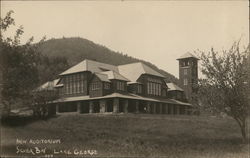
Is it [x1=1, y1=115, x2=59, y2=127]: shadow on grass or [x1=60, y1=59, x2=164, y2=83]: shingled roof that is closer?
[x1=1, y1=115, x2=59, y2=127]: shadow on grass

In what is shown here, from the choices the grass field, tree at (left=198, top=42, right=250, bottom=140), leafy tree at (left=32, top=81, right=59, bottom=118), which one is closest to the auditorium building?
leafy tree at (left=32, top=81, right=59, bottom=118)

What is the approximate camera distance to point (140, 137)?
25.2 m

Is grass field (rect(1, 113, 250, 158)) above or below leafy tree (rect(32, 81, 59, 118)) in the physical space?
below

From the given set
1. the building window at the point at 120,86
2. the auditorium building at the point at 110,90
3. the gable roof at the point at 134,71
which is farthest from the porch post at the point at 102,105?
the gable roof at the point at 134,71

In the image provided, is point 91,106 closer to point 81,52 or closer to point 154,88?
point 154,88

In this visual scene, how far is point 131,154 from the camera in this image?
63.1 ft

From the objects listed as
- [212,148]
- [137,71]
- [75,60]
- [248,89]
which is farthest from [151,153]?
[75,60]

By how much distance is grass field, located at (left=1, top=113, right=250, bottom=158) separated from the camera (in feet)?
64.5

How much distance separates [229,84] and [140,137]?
23.7ft

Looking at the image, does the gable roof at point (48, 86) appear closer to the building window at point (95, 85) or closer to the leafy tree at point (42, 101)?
the leafy tree at point (42, 101)

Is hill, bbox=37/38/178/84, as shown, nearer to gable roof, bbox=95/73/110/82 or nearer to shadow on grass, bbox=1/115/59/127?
gable roof, bbox=95/73/110/82

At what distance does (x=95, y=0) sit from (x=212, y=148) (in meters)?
11.2

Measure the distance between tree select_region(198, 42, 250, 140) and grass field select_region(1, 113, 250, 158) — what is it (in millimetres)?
2251

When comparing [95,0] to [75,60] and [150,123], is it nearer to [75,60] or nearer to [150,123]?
[150,123]
